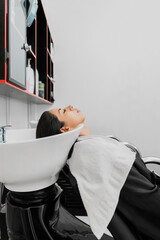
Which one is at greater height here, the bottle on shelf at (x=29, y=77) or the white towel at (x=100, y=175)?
the bottle on shelf at (x=29, y=77)

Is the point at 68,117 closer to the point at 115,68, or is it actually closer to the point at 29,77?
the point at 29,77

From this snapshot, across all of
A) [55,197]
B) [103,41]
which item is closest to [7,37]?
[55,197]

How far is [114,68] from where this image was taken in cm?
253

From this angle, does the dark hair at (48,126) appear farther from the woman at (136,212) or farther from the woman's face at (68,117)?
the woman at (136,212)

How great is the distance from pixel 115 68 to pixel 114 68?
0.05 ft

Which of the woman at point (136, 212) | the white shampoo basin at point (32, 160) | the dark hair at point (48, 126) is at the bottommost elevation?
the woman at point (136, 212)

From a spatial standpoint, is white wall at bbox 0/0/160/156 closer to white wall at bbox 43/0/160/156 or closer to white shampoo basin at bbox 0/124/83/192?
white wall at bbox 43/0/160/156

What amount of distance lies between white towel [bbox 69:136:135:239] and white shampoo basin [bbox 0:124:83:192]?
79mm

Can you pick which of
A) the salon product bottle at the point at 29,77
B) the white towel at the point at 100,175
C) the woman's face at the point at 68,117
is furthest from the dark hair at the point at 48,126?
the salon product bottle at the point at 29,77

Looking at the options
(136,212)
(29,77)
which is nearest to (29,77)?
(29,77)

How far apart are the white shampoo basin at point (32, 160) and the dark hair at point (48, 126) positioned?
20 centimetres

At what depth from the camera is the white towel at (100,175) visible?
1.60 ft

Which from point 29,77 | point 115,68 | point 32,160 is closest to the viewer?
point 32,160

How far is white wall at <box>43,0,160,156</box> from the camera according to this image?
97.8 inches
